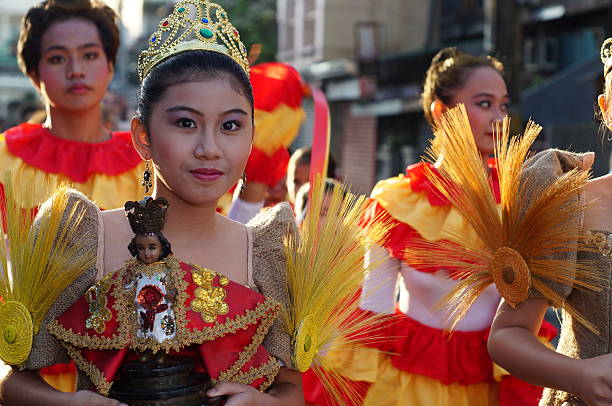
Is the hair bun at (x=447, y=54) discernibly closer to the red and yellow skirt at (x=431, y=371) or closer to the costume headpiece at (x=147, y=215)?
the red and yellow skirt at (x=431, y=371)

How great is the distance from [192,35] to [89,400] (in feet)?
3.39

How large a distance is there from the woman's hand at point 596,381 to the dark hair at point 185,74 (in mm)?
1109

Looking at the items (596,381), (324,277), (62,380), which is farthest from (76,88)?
(596,381)

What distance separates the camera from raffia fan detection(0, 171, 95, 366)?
7.52ft

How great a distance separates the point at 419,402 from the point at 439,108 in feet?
4.34

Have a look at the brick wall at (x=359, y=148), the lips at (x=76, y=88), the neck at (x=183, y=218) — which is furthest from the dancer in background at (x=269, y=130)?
the brick wall at (x=359, y=148)

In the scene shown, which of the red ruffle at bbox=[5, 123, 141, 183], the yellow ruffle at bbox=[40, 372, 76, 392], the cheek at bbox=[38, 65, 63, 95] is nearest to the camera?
the yellow ruffle at bbox=[40, 372, 76, 392]

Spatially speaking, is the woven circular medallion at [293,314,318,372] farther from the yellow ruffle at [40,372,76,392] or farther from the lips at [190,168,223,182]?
the yellow ruffle at [40,372,76,392]

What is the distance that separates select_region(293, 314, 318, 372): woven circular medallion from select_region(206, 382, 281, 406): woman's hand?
19cm

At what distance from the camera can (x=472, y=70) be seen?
13.4 ft

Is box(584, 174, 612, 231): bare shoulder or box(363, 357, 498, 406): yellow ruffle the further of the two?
box(363, 357, 498, 406): yellow ruffle

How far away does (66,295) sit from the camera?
2355 millimetres

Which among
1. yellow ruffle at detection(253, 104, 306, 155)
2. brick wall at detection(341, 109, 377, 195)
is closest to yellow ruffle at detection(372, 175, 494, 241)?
yellow ruffle at detection(253, 104, 306, 155)

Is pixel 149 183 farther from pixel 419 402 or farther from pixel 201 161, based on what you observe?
pixel 419 402
